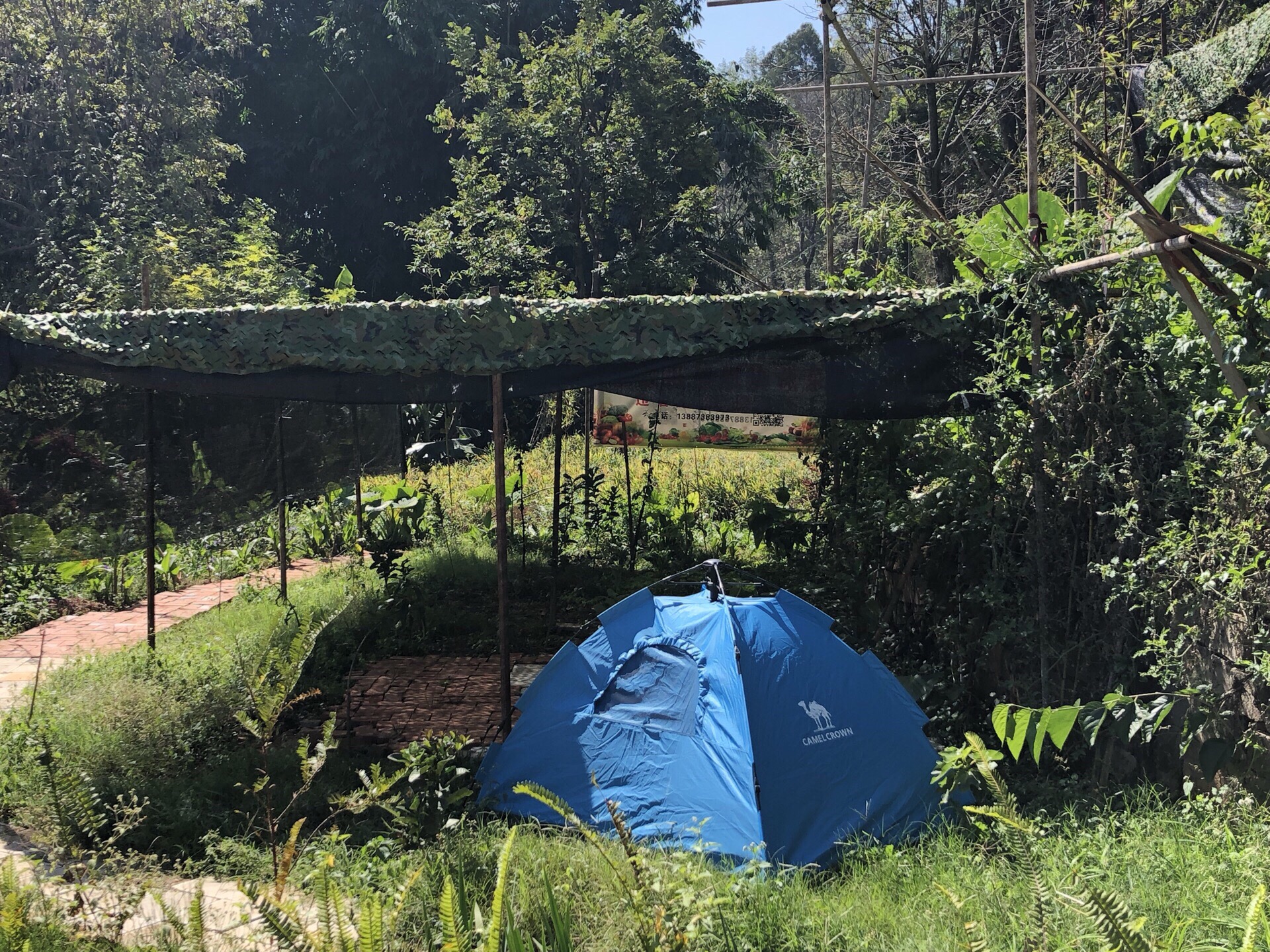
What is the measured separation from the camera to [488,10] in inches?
786

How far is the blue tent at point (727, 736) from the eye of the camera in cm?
441

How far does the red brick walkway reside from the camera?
19.8ft

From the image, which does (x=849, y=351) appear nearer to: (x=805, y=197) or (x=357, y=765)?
(x=357, y=765)

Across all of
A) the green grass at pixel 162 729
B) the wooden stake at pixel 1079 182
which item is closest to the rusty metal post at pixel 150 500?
the green grass at pixel 162 729

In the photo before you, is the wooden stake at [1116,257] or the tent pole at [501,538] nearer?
the wooden stake at [1116,257]

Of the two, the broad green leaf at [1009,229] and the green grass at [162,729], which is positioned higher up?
the broad green leaf at [1009,229]

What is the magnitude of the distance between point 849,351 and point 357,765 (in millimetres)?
3470

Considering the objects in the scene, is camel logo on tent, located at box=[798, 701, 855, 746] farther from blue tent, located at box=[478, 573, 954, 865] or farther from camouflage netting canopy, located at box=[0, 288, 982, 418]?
camouflage netting canopy, located at box=[0, 288, 982, 418]

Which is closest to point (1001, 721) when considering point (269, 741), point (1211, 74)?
point (269, 741)

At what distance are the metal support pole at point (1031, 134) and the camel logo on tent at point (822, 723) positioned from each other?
2.44 meters

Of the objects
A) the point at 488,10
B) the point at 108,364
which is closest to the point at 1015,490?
the point at 108,364

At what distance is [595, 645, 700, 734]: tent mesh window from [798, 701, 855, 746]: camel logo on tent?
513 mm

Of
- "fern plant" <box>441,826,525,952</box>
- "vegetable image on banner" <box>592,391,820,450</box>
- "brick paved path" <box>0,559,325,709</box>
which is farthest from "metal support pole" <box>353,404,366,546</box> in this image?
"fern plant" <box>441,826,525,952</box>

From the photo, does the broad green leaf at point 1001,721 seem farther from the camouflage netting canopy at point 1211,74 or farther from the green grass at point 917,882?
the camouflage netting canopy at point 1211,74
